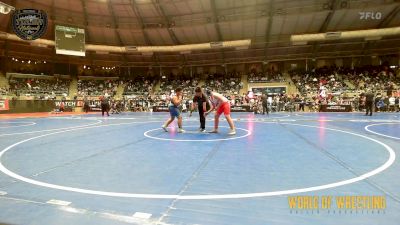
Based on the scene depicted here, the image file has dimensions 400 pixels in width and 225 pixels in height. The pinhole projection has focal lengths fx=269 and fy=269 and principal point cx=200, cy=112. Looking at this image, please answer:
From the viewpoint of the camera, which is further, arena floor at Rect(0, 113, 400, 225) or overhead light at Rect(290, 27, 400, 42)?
overhead light at Rect(290, 27, 400, 42)

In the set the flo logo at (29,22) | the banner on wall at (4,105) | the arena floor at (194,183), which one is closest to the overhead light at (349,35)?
the flo logo at (29,22)

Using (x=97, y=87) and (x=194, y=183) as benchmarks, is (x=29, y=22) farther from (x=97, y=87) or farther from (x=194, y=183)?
(x=97, y=87)

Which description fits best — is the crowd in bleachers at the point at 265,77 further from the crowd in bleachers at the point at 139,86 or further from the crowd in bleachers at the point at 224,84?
the crowd in bleachers at the point at 139,86

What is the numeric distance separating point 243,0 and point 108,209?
94.5ft

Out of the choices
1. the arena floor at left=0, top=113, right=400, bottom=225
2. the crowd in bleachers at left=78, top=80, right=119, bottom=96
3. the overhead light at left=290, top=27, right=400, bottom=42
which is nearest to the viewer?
the arena floor at left=0, top=113, right=400, bottom=225

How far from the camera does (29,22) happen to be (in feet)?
52.5

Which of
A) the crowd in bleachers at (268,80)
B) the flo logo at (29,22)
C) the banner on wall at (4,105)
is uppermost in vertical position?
the flo logo at (29,22)

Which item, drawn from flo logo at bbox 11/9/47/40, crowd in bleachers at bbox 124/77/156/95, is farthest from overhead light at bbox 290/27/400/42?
flo logo at bbox 11/9/47/40

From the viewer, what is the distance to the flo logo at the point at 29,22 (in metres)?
15.1

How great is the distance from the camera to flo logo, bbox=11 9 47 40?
49.6 ft

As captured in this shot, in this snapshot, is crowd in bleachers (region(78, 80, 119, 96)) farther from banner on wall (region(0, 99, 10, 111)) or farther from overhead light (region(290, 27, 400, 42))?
overhead light (region(290, 27, 400, 42))

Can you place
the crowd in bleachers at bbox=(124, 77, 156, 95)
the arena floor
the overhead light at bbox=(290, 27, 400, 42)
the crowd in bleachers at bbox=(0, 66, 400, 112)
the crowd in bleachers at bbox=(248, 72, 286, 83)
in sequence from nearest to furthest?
the arena floor < the crowd in bleachers at bbox=(0, 66, 400, 112) < the overhead light at bbox=(290, 27, 400, 42) < the crowd in bleachers at bbox=(248, 72, 286, 83) < the crowd in bleachers at bbox=(124, 77, 156, 95)

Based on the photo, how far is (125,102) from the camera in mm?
32000

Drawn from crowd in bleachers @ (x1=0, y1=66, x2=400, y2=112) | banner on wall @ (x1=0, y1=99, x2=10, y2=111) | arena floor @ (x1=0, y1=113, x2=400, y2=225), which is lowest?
arena floor @ (x1=0, y1=113, x2=400, y2=225)
